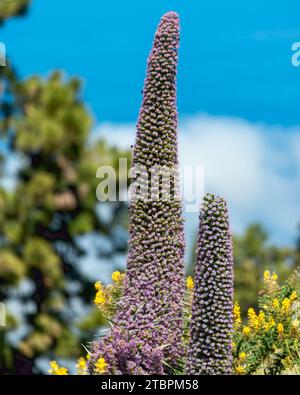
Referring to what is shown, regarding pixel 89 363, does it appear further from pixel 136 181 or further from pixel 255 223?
pixel 255 223

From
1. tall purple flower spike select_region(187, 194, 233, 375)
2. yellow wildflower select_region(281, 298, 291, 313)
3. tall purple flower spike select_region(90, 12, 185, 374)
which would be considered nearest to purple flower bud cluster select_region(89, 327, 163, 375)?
tall purple flower spike select_region(90, 12, 185, 374)

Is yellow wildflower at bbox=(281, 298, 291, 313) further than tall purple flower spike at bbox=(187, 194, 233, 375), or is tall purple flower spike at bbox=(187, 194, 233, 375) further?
yellow wildflower at bbox=(281, 298, 291, 313)

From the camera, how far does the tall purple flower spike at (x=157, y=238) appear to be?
Answer: 654 centimetres

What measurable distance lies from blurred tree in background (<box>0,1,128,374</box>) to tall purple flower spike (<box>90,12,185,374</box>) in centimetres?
913

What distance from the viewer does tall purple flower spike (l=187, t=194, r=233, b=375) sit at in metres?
5.95

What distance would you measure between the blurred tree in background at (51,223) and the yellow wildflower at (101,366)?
31.4 ft

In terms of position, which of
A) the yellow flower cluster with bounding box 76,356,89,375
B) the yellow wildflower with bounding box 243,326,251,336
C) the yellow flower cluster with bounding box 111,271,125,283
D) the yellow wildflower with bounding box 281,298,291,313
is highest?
the yellow flower cluster with bounding box 111,271,125,283

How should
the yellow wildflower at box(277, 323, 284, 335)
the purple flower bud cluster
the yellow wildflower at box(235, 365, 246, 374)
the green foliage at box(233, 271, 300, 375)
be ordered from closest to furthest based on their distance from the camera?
the purple flower bud cluster < the yellow wildflower at box(235, 365, 246, 374) < the green foliage at box(233, 271, 300, 375) < the yellow wildflower at box(277, 323, 284, 335)

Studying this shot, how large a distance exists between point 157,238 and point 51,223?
9979mm

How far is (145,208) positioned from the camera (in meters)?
6.70

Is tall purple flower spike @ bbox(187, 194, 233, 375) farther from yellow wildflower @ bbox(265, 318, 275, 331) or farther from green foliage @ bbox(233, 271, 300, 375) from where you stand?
yellow wildflower @ bbox(265, 318, 275, 331)

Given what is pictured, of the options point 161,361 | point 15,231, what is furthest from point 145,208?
point 15,231

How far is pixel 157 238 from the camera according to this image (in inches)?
260

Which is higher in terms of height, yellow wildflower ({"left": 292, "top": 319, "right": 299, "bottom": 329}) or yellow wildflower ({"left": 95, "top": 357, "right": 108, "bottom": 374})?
Result: yellow wildflower ({"left": 292, "top": 319, "right": 299, "bottom": 329})
